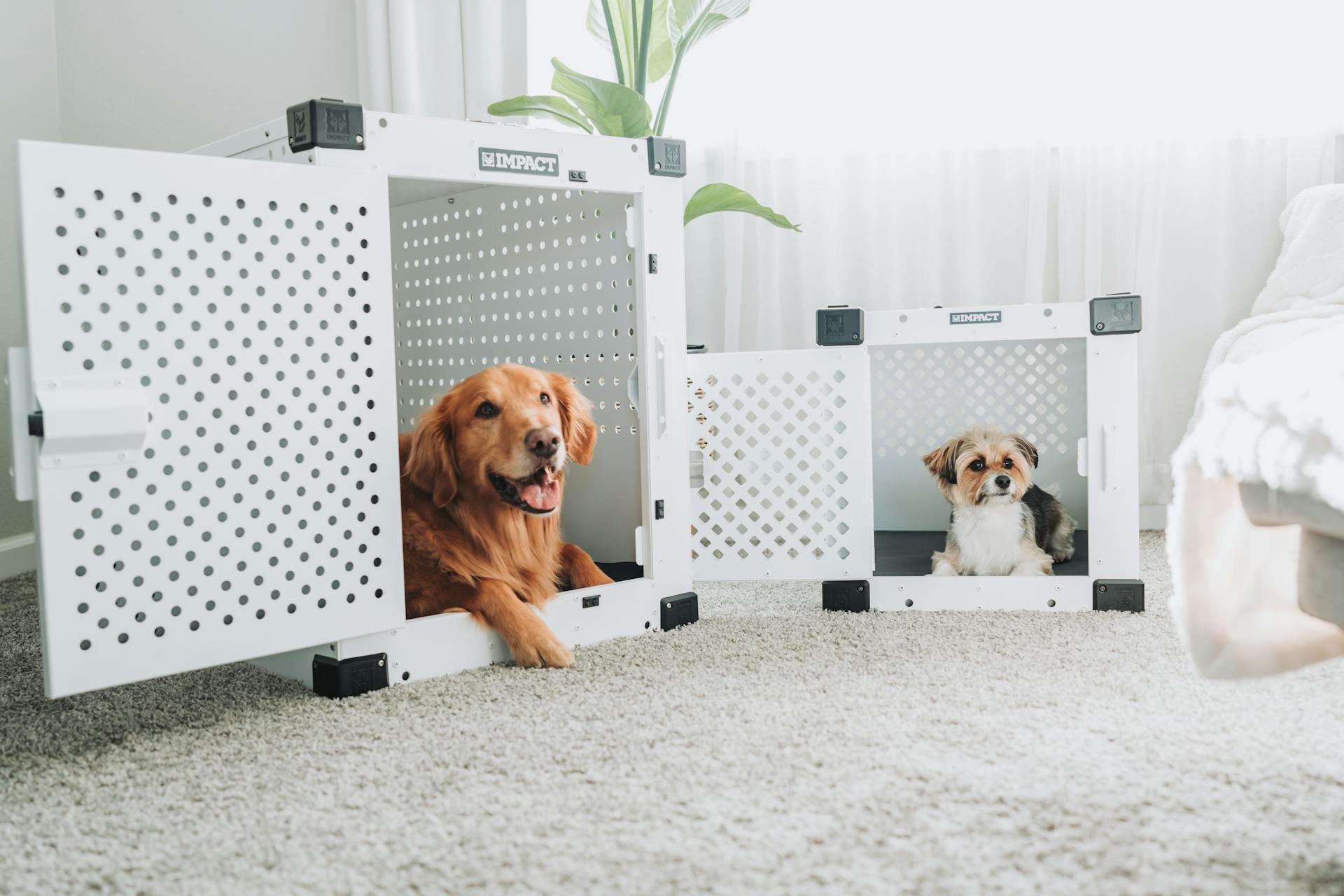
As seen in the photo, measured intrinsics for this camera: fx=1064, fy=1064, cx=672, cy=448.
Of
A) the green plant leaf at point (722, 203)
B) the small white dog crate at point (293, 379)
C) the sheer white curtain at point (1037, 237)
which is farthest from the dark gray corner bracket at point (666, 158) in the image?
the sheer white curtain at point (1037, 237)

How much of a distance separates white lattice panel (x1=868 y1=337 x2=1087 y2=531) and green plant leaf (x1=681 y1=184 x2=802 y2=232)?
1.63 ft

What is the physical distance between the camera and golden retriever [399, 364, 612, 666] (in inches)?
61.1

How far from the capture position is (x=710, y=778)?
3.59ft

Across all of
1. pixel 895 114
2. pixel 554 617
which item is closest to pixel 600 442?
pixel 554 617

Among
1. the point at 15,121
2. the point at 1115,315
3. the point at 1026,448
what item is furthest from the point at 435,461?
the point at 15,121

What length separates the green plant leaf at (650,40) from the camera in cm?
247

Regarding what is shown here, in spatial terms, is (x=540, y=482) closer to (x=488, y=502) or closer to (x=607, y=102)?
(x=488, y=502)

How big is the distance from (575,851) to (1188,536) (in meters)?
0.58

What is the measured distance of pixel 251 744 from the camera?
1.25 m

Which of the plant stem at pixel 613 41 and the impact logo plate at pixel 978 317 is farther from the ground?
the plant stem at pixel 613 41

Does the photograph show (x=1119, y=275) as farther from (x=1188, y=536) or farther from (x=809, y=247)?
(x=1188, y=536)

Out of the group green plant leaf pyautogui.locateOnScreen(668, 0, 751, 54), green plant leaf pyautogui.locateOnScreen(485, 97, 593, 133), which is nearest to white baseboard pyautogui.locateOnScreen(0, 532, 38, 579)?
green plant leaf pyautogui.locateOnScreen(485, 97, 593, 133)

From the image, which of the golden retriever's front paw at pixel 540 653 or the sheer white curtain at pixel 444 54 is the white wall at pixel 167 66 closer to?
the sheer white curtain at pixel 444 54

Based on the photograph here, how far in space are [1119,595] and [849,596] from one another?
0.45 meters
